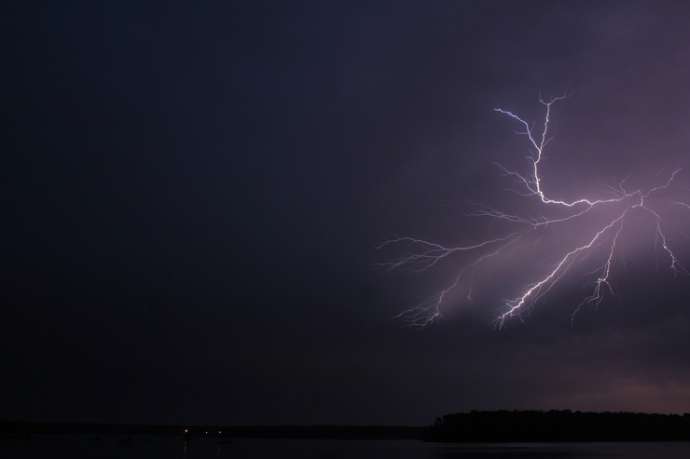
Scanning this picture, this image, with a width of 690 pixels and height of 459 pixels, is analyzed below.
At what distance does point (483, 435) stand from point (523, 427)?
7.46m

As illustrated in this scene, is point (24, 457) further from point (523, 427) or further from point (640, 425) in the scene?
point (640, 425)

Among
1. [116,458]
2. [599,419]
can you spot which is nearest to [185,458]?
[116,458]

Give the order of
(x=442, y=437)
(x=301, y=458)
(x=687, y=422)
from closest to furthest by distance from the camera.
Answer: (x=301, y=458)
(x=687, y=422)
(x=442, y=437)

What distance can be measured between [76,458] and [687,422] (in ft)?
300

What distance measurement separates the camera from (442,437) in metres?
130

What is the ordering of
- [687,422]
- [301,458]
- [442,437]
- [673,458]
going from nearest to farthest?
[673,458]
[301,458]
[687,422]
[442,437]

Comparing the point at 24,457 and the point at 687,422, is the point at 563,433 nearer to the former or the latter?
the point at 687,422

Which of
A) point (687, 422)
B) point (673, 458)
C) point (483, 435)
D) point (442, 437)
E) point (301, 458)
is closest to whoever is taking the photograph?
point (673, 458)

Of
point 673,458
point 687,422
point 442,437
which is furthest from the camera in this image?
point 442,437

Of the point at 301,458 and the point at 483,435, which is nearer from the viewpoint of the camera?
the point at 301,458

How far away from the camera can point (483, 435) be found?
395 ft

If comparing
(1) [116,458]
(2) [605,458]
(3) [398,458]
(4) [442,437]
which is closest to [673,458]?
(2) [605,458]

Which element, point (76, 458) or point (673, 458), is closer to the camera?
point (673, 458)

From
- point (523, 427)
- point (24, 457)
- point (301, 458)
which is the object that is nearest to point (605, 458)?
point (301, 458)
